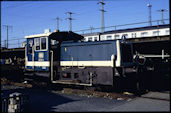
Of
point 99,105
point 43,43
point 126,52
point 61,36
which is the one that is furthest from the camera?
point 61,36

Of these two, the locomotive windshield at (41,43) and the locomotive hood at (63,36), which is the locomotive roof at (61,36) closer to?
the locomotive hood at (63,36)

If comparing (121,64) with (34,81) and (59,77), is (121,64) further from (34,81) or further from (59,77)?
(34,81)

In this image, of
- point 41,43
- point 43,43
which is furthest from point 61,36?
point 41,43

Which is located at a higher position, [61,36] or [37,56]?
[61,36]

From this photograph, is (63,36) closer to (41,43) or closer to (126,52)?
(41,43)

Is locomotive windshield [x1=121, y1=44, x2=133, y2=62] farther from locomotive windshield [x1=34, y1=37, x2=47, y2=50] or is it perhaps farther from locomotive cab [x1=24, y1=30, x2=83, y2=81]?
locomotive windshield [x1=34, y1=37, x2=47, y2=50]

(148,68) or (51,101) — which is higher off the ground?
(148,68)

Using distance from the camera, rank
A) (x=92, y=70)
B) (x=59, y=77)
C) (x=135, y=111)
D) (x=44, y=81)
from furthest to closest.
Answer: (x=44, y=81) < (x=59, y=77) < (x=92, y=70) < (x=135, y=111)

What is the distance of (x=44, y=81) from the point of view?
1187 cm

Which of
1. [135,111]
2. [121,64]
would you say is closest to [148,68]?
[121,64]

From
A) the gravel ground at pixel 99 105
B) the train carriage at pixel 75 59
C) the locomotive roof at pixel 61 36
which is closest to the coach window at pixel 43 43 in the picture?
the train carriage at pixel 75 59

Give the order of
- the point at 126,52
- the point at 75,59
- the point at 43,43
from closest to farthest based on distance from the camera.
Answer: the point at 126,52, the point at 75,59, the point at 43,43

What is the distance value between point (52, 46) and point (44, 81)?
8.02 ft

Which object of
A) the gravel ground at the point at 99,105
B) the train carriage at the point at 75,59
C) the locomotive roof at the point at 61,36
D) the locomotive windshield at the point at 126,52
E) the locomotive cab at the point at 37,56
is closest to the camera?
the gravel ground at the point at 99,105
